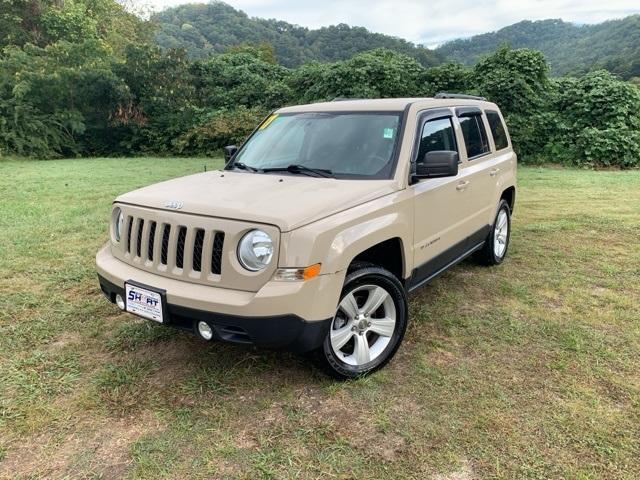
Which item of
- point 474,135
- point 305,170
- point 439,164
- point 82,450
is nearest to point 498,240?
point 474,135

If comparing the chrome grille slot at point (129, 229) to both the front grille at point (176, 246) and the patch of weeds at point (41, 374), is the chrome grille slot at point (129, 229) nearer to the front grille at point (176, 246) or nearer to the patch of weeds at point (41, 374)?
the front grille at point (176, 246)

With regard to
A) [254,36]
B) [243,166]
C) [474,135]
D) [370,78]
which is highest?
[254,36]

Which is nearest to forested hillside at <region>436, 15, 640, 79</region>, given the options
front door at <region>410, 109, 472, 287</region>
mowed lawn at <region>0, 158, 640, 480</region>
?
front door at <region>410, 109, 472, 287</region>

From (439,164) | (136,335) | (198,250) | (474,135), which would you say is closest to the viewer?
(198,250)

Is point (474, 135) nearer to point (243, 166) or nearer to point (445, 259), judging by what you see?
point (445, 259)

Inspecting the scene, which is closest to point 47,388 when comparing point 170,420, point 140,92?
point 170,420

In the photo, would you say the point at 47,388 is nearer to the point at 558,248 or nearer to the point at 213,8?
the point at 558,248

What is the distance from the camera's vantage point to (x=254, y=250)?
106 inches

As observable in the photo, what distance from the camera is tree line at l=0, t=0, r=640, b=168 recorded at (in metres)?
14.1

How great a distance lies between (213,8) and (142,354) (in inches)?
2271

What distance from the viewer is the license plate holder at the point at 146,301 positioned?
9.28 ft

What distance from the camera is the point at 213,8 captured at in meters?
54.1

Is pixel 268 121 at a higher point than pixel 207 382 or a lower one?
higher

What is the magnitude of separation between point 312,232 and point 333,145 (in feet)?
4.22
